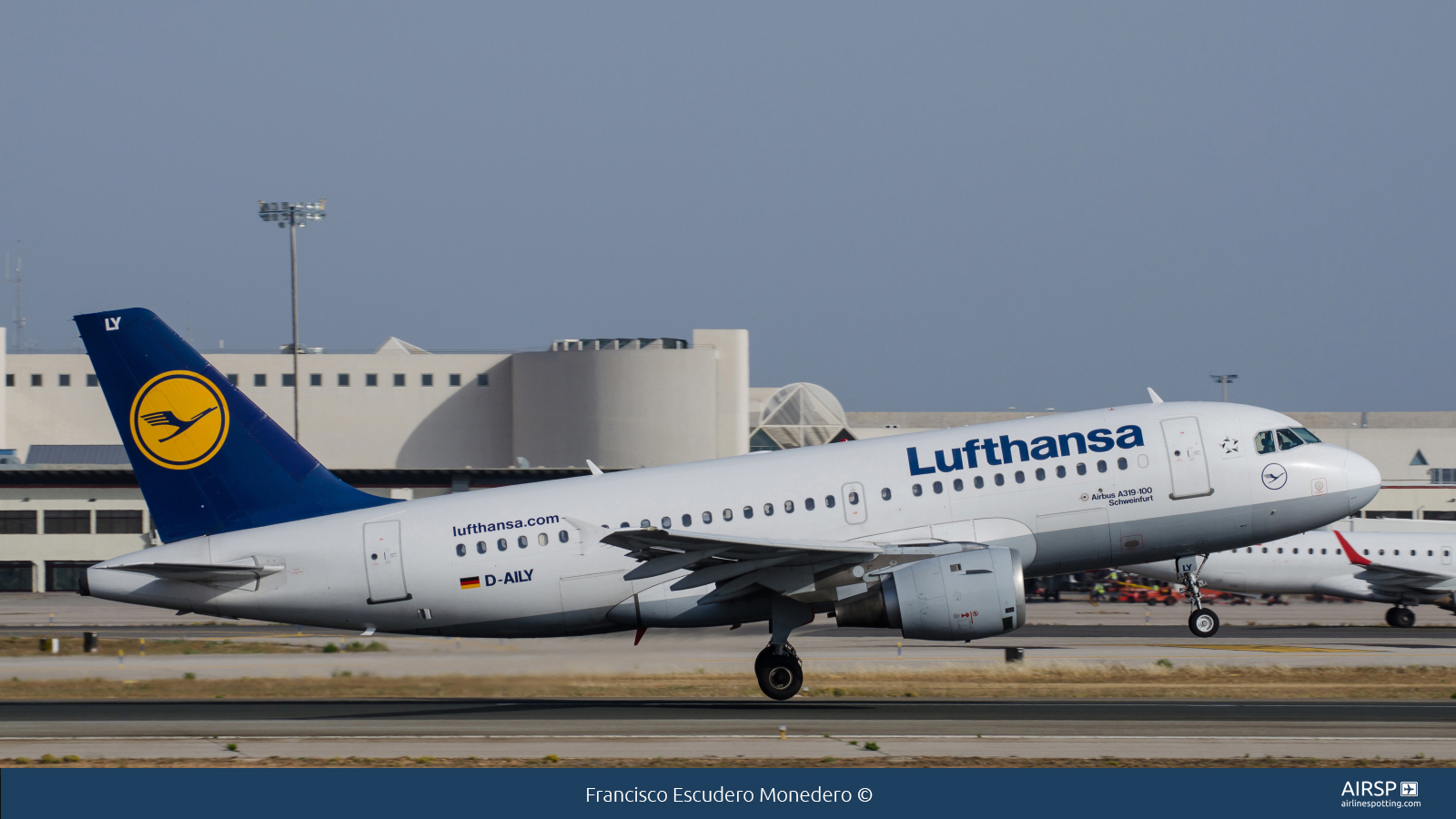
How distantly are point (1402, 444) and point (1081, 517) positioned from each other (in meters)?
100

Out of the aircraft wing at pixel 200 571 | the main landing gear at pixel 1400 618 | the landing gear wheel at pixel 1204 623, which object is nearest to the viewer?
the aircraft wing at pixel 200 571

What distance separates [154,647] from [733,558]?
2766cm

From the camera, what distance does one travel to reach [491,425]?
102 m

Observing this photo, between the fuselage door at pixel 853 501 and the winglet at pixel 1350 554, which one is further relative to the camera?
the winglet at pixel 1350 554

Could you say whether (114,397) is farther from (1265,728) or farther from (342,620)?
(1265,728)

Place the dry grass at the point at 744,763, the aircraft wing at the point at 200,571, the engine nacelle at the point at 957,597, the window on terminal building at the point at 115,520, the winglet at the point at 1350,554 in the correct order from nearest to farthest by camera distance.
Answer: the dry grass at the point at 744,763
the engine nacelle at the point at 957,597
the aircraft wing at the point at 200,571
the winglet at the point at 1350,554
the window on terminal building at the point at 115,520

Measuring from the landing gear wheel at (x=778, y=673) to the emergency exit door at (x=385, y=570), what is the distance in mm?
7039

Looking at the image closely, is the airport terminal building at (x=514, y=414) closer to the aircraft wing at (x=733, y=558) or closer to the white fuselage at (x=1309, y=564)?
the white fuselage at (x=1309, y=564)

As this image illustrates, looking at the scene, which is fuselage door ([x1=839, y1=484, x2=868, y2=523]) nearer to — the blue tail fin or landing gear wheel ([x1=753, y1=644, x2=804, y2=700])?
landing gear wheel ([x1=753, y1=644, x2=804, y2=700])

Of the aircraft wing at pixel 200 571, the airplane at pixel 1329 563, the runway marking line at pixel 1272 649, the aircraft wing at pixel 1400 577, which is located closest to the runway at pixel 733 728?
the aircraft wing at pixel 200 571

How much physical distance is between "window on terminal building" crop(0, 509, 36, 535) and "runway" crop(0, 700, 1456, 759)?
59.7 meters

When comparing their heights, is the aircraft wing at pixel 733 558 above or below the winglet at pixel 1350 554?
above

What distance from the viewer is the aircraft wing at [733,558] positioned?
76.1 ft

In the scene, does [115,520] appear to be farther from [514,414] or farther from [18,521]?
[514,414]
